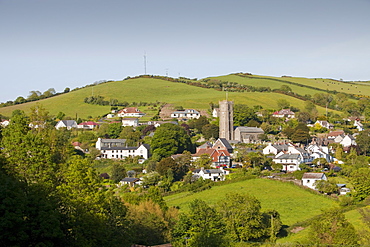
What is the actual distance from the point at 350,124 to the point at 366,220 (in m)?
70.0

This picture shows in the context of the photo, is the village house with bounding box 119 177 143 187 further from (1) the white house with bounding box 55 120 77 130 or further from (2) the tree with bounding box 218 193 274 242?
(1) the white house with bounding box 55 120 77 130

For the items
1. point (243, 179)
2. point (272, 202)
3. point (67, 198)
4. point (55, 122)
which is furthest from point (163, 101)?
point (67, 198)

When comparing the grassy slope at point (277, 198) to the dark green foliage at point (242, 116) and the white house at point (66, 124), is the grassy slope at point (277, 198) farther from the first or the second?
the white house at point (66, 124)

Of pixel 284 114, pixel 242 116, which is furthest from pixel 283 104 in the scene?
pixel 242 116

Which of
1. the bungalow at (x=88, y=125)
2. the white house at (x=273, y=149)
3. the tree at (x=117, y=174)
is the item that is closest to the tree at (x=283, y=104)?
the white house at (x=273, y=149)

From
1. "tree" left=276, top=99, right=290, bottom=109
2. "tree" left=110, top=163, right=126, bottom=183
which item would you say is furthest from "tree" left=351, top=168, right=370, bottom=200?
"tree" left=276, top=99, right=290, bottom=109

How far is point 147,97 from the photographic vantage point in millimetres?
122750

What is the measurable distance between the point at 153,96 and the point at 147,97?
1931 mm

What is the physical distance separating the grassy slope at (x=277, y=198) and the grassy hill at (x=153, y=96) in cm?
5610

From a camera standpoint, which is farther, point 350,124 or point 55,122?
point 350,124

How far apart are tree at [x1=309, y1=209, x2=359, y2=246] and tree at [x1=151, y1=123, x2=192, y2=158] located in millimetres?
38101

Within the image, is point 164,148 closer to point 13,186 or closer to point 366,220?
point 366,220

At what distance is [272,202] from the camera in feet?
151

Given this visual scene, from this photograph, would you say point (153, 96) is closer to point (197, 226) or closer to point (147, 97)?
point (147, 97)
